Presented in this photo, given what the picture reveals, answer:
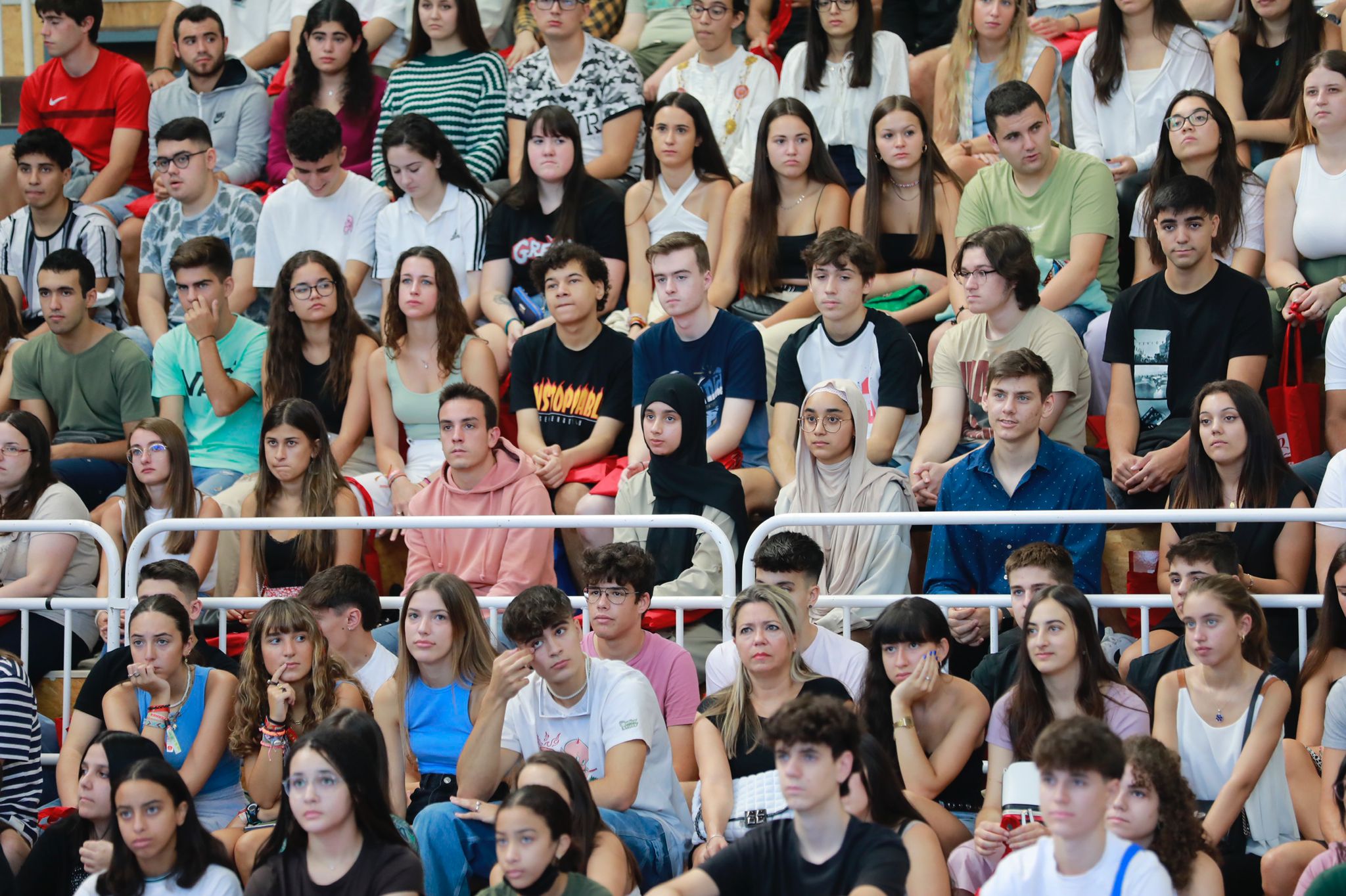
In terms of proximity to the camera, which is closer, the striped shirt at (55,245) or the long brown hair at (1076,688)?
the long brown hair at (1076,688)

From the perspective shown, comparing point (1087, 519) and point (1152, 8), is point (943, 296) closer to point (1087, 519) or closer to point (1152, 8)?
point (1152, 8)

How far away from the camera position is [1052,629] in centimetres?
470

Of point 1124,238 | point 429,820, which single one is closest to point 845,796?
point 429,820

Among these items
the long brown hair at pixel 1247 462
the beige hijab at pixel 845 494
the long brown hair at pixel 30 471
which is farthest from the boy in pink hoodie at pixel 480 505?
the long brown hair at pixel 1247 462

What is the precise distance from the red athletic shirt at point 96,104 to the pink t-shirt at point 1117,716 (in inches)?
236

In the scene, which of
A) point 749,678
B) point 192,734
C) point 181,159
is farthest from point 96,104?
point 749,678

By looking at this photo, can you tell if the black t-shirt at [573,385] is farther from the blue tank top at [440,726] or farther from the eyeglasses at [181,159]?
the eyeglasses at [181,159]

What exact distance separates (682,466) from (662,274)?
1054 mm

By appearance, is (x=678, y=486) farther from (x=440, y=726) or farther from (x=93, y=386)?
(x=93, y=386)

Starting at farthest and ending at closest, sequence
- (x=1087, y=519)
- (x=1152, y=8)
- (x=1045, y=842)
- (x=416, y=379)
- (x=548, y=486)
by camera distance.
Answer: (x=1152, y=8)
(x=416, y=379)
(x=548, y=486)
(x=1087, y=519)
(x=1045, y=842)

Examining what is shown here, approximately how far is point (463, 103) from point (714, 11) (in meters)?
1.31

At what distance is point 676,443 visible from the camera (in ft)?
19.6

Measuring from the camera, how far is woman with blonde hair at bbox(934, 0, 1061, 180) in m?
7.75

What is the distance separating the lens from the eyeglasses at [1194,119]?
6.76m
